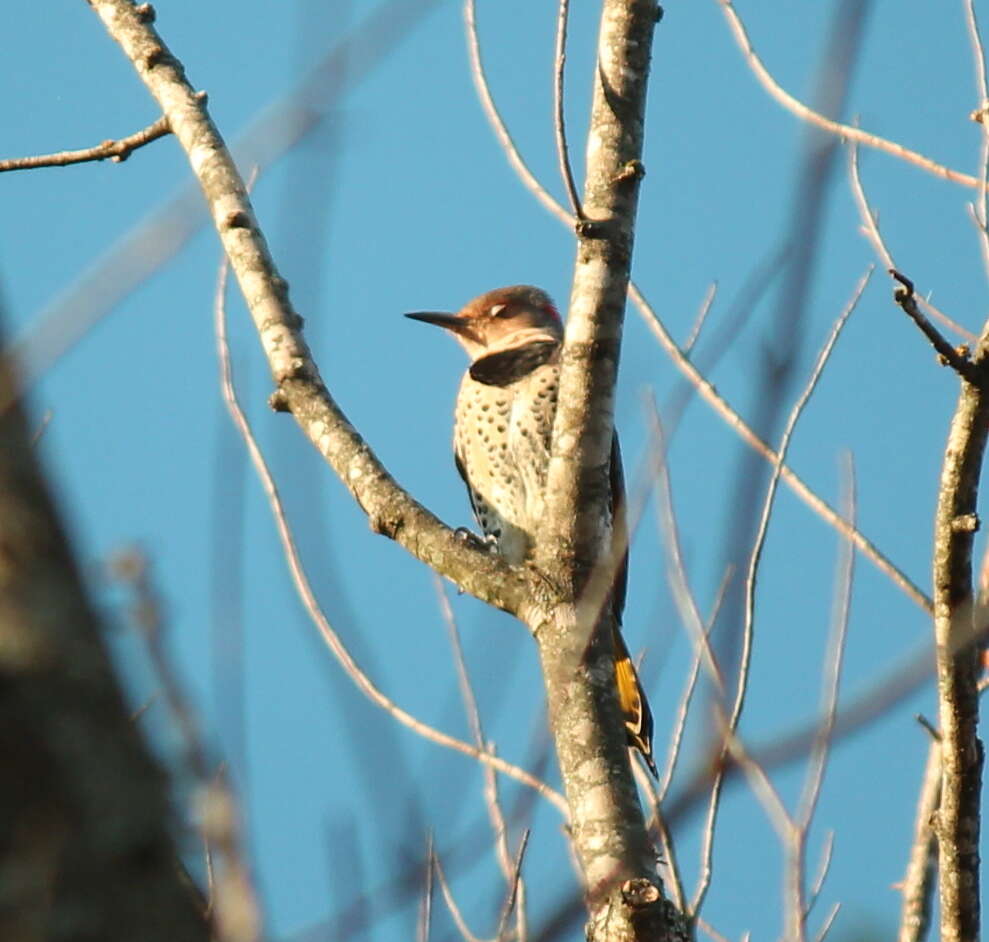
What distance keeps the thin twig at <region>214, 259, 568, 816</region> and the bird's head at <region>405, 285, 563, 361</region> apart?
320 cm

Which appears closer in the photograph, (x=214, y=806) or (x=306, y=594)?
(x=214, y=806)

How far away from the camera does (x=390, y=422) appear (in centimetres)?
4025

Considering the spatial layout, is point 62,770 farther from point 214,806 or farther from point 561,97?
point 561,97

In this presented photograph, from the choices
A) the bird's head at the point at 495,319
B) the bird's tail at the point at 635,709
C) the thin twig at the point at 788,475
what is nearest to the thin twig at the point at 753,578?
the thin twig at the point at 788,475

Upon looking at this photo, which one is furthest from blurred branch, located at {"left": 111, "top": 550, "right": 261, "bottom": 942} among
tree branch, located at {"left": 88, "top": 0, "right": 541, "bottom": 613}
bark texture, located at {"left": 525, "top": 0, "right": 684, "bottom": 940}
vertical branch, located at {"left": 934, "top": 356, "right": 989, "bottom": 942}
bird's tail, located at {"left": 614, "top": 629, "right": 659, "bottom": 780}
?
bird's tail, located at {"left": 614, "top": 629, "right": 659, "bottom": 780}

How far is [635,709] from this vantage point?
493cm

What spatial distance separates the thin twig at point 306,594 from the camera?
10.2 ft

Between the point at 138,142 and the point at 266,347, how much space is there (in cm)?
67

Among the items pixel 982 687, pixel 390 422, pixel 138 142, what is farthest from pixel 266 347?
pixel 390 422

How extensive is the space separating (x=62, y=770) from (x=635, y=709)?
13.6 feet

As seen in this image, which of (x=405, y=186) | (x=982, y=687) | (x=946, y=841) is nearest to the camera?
(x=946, y=841)

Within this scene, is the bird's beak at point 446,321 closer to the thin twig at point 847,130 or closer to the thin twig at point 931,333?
the thin twig at point 847,130

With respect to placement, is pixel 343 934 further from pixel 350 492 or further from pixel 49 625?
pixel 350 492

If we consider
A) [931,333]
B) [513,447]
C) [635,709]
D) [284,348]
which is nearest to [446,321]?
[513,447]
